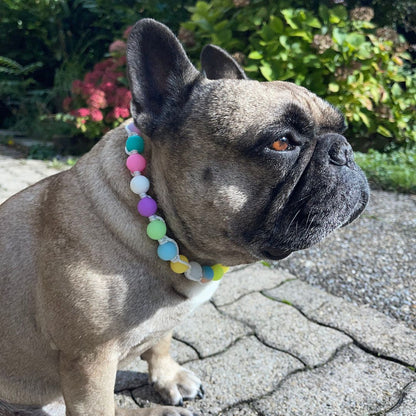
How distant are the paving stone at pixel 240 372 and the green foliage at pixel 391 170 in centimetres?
262

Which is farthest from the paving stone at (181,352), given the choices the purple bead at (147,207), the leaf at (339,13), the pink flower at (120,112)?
the leaf at (339,13)

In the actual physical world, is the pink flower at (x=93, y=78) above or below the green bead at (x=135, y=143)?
below

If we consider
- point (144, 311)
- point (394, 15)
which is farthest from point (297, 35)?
point (144, 311)

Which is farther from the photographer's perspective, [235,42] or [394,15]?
[394,15]

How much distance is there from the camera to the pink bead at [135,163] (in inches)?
53.8

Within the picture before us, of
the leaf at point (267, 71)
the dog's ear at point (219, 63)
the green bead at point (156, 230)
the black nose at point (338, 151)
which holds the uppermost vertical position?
the dog's ear at point (219, 63)

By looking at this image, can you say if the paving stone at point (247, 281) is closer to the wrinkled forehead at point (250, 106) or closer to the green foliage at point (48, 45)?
the wrinkled forehead at point (250, 106)

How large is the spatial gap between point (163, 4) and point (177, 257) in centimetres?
503

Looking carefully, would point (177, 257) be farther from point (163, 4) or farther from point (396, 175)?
point (163, 4)

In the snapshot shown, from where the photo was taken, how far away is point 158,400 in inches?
70.1

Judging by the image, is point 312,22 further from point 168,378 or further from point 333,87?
point 168,378

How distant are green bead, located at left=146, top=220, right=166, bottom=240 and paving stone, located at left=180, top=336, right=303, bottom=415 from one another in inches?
30.7

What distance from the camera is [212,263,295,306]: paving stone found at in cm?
249

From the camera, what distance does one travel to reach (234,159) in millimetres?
1293
